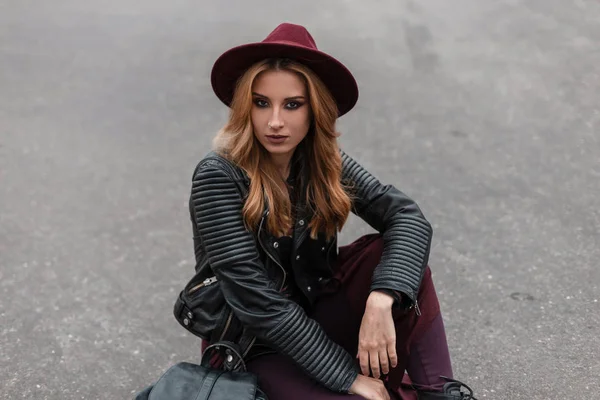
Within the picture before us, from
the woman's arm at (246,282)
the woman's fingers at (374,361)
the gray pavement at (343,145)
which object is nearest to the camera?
the woman's arm at (246,282)

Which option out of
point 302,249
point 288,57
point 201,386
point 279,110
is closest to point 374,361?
point 302,249

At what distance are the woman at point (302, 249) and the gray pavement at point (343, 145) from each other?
820 millimetres

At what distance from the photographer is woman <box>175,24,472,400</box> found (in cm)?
194

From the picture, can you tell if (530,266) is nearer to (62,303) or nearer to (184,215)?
(184,215)

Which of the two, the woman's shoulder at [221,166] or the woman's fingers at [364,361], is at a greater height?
the woman's shoulder at [221,166]

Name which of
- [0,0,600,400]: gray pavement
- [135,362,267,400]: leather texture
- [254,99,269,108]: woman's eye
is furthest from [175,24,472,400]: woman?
[0,0,600,400]: gray pavement

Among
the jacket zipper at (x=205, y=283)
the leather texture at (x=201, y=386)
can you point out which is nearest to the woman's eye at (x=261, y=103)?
the jacket zipper at (x=205, y=283)

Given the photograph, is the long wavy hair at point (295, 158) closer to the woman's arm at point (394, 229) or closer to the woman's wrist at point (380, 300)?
the woman's arm at point (394, 229)

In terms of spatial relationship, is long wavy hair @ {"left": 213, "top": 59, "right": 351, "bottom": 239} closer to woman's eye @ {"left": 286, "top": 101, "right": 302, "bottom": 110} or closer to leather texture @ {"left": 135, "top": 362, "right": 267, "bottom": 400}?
woman's eye @ {"left": 286, "top": 101, "right": 302, "bottom": 110}

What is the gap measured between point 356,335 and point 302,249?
367 millimetres

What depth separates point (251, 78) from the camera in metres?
1.94

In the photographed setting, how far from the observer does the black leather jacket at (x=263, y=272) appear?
193 cm

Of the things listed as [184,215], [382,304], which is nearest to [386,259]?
→ [382,304]

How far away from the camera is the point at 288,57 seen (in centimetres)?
194
